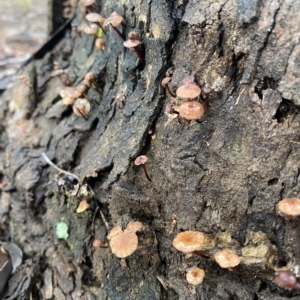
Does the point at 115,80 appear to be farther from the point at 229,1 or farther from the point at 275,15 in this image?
the point at 275,15

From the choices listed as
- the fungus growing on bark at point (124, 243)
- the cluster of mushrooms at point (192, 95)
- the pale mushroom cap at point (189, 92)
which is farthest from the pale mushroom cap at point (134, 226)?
the pale mushroom cap at point (189, 92)

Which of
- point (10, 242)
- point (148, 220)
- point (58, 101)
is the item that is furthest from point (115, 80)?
point (10, 242)

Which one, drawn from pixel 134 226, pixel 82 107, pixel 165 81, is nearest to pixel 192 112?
pixel 165 81

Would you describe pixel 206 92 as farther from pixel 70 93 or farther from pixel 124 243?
pixel 70 93

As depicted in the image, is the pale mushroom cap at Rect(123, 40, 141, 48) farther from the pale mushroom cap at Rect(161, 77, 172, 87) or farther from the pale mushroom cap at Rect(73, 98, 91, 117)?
the pale mushroom cap at Rect(73, 98, 91, 117)

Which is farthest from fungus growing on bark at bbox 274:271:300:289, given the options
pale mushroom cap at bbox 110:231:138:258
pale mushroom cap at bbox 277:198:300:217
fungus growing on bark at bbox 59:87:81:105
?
fungus growing on bark at bbox 59:87:81:105

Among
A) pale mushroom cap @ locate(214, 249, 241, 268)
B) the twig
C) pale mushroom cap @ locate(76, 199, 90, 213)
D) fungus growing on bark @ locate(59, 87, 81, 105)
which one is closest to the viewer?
pale mushroom cap @ locate(214, 249, 241, 268)

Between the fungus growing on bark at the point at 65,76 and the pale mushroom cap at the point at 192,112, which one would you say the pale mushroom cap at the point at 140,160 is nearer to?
the pale mushroom cap at the point at 192,112
